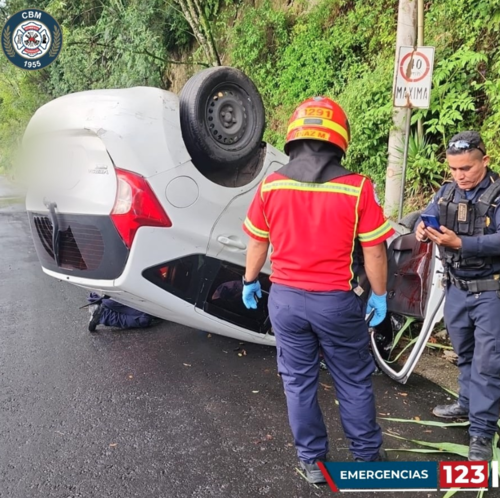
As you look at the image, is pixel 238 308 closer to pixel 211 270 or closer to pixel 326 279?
pixel 211 270

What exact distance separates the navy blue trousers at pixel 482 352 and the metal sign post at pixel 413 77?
→ 253 cm

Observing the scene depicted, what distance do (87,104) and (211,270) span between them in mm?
1309

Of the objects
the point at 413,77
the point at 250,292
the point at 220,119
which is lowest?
the point at 250,292

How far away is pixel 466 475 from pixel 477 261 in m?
1.05

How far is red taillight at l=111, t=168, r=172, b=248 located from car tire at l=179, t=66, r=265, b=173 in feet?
1.49

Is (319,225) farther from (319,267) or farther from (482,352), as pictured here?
(482,352)

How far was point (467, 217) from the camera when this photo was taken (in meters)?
2.58

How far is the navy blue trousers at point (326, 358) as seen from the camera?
2.32 m

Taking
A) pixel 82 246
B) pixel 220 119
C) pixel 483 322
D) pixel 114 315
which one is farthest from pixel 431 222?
pixel 114 315

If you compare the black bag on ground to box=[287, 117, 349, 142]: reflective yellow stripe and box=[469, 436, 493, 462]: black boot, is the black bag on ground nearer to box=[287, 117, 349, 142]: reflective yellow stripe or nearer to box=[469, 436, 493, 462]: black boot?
box=[287, 117, 349, 142]: reflective yellow stripe

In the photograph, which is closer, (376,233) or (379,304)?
(376,233)

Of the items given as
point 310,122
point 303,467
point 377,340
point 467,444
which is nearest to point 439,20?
point 377,340

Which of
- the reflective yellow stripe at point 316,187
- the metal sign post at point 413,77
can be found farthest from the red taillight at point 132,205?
the metal sign post at point 413,77

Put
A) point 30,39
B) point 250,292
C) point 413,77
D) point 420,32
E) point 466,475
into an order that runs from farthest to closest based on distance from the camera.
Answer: point 30,39
point 420,32
point 413,77
point 250,292
point 466,475
